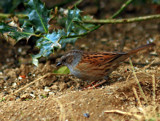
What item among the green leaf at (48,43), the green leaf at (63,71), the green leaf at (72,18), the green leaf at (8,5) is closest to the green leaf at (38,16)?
the green leaf at (48,43)

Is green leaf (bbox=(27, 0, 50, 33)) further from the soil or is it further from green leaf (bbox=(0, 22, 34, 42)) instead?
the soil

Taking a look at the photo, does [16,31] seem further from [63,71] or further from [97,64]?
[97,64]

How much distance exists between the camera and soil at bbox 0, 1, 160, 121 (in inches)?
130

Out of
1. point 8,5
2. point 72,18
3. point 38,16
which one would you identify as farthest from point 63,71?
point 8,5

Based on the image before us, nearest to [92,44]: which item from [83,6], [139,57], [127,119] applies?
[139,57]

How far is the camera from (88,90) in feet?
12.9

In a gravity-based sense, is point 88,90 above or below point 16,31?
below

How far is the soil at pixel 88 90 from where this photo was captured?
10.9 ft

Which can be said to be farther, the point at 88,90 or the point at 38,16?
the point at 38,16

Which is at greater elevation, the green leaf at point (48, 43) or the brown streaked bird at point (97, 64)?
the green leaf at point (48, 43)

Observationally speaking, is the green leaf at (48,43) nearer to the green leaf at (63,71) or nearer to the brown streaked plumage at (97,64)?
the brown streaked plumage at (97,64)

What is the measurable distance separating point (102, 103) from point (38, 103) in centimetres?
94

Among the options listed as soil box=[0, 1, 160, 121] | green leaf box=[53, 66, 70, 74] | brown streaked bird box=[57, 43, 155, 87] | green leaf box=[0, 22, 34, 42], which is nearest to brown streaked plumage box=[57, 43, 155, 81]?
brown streaked bird box=[57, 43, 155, 87]

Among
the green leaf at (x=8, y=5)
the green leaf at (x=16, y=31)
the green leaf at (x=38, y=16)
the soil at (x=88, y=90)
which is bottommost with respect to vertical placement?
the soil at (x=88, y=90)
